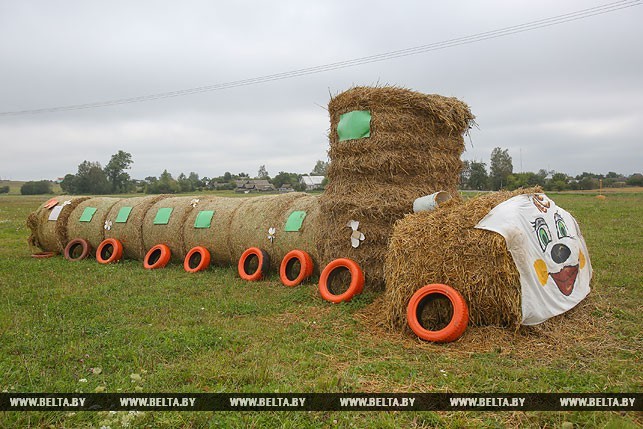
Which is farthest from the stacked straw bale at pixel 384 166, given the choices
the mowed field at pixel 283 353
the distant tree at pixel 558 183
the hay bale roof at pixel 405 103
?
the distant tree at pixel 558 183

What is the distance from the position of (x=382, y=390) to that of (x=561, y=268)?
11.6ft

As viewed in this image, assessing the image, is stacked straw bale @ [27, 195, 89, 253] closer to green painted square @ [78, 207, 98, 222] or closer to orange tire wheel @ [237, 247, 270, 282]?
green painted square @ [78, 207, 98, 222]

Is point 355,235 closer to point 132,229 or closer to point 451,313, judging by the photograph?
point 451,313

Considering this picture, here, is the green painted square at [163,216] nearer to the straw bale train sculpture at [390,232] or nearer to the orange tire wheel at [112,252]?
the straw bale train sculpture at [390,232]

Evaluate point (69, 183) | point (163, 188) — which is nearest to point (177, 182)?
point (163, 188)

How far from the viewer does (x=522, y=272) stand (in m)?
5.52

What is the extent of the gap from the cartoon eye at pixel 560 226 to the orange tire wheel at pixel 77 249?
11.6m

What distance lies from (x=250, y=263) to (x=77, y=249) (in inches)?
241

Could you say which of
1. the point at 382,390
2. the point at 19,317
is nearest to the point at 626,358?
the point at 382,390

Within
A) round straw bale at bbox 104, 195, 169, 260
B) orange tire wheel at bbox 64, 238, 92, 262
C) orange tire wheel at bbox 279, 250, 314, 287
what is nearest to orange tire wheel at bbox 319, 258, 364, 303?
orange tire wheel at bbox 279, 250, 314, 287

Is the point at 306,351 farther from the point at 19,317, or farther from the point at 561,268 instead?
the point at 19,317

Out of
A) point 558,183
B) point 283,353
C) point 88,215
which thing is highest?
point 558,183

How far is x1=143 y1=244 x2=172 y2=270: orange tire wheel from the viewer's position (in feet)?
36.6

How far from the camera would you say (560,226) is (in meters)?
6.70
